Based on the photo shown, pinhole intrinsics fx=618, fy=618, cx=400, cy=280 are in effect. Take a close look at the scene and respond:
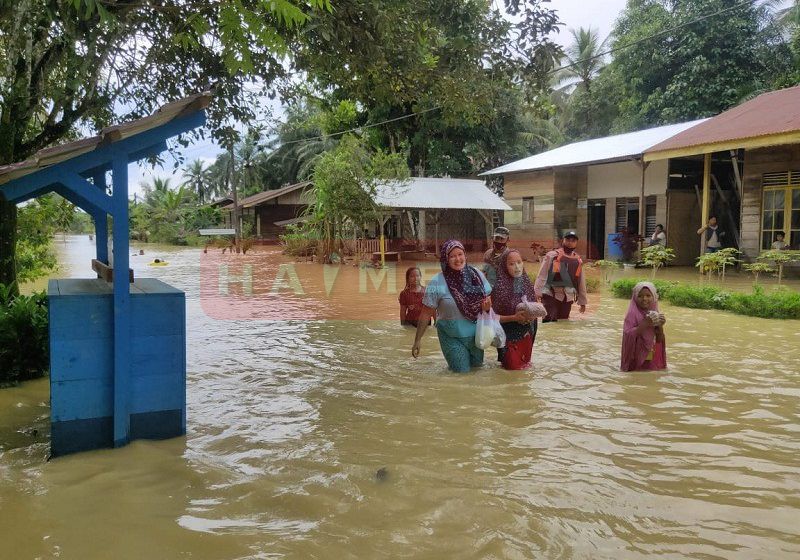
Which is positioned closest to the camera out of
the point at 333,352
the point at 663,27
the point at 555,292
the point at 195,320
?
the point at 333,352

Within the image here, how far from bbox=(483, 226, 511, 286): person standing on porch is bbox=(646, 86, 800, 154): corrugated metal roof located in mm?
8316

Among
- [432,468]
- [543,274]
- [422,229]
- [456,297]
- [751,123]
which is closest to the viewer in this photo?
[432,468]

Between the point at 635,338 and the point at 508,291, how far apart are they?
140cm

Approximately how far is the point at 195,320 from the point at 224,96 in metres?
3.76

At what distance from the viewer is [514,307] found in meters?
6.58

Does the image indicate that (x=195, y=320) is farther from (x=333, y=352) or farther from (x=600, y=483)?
(x=600, y=483)

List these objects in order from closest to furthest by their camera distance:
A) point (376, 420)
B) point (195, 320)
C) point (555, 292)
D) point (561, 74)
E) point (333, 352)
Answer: point (376, 420), point (333, 352), point (555, 292), point (195, 320), point (561, 74)

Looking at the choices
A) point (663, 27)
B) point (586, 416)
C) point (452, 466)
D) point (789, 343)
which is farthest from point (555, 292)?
point (663, 27)

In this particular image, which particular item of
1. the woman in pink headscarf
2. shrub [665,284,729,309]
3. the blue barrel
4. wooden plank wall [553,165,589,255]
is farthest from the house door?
the woman in pink headscarf

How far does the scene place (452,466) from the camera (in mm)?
4133

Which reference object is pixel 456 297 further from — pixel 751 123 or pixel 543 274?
pixel 751 123

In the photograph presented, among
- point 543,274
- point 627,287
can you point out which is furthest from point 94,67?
point 627,287

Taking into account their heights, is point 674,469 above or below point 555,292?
below

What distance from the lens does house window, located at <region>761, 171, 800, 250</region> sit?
49.6ft
